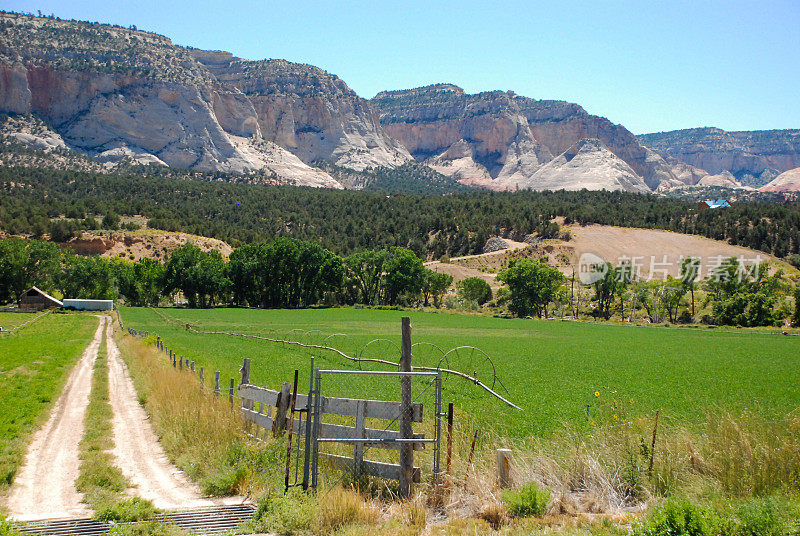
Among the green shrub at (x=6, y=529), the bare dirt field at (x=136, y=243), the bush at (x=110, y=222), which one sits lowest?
the green shrub at (x=6, y=529)

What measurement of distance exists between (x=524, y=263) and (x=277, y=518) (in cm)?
8078

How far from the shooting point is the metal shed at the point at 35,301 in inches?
2803

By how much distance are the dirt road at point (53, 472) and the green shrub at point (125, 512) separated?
0.49 meters

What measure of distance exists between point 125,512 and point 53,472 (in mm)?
3514

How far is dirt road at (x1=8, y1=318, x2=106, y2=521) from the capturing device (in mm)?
8414

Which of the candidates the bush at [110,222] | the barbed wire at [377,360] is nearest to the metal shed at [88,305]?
the barbed wire at [377,360]

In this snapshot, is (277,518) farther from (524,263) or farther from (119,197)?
(119,197)

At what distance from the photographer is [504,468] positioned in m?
8.59

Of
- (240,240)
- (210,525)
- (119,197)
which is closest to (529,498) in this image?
(210,525)

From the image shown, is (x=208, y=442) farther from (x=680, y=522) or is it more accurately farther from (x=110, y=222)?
(x=110, y=222)

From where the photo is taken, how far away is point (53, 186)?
121 metres

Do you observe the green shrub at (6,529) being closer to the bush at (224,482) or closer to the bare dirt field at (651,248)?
the bush at (224,482)

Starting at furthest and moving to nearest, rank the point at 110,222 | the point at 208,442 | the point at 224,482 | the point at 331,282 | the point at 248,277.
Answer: the point at 110,222 < the point at 331,282 < the point at 248,277 < the point at 208,442 < the point at 224,482

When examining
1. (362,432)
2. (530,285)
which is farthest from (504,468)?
(530,285)
